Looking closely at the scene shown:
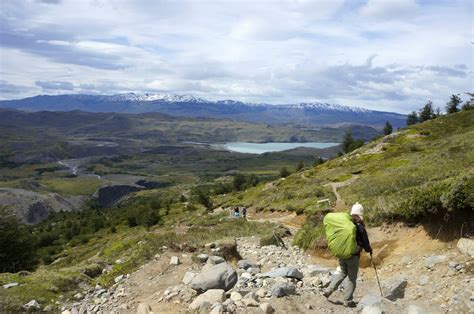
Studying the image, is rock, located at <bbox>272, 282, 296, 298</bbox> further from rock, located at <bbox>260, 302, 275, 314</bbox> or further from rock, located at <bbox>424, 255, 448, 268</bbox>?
rock, located at <bbox>424, 255, 448, 268</bbox>

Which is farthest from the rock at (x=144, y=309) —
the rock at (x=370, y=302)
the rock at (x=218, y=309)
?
the rock at (x=370, y=302)

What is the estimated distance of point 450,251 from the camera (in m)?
13.9

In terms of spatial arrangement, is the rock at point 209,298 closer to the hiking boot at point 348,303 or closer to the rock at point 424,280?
the hiking boot at point 348,303

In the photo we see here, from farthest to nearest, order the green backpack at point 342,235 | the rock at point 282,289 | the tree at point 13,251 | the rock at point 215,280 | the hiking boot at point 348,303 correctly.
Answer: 1. the tree at point 13,251
2. the rock at point 215,280
3. the rock at point 282,289
4. the hiking boot at point 348,303
5. the green backpack at point 342,235

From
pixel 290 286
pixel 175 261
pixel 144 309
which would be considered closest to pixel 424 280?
pixel 290 286

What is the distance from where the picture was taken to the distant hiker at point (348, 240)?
11.0 meters

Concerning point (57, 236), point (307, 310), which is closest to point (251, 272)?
point (307, 310)

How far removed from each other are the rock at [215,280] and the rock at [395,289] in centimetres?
461

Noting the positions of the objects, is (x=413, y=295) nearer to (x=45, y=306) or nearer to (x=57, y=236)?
(x=45, y=306)

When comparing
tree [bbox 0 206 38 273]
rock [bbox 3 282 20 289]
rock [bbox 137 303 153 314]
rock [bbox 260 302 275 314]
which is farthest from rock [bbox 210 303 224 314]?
tree [bbox 0 206 38 273]

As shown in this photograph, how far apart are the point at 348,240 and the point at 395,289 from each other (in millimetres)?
3025

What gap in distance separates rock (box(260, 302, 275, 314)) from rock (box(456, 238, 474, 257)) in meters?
6.92

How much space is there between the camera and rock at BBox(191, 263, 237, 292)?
12062mm

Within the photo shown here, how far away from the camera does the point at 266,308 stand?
10.3 metres
